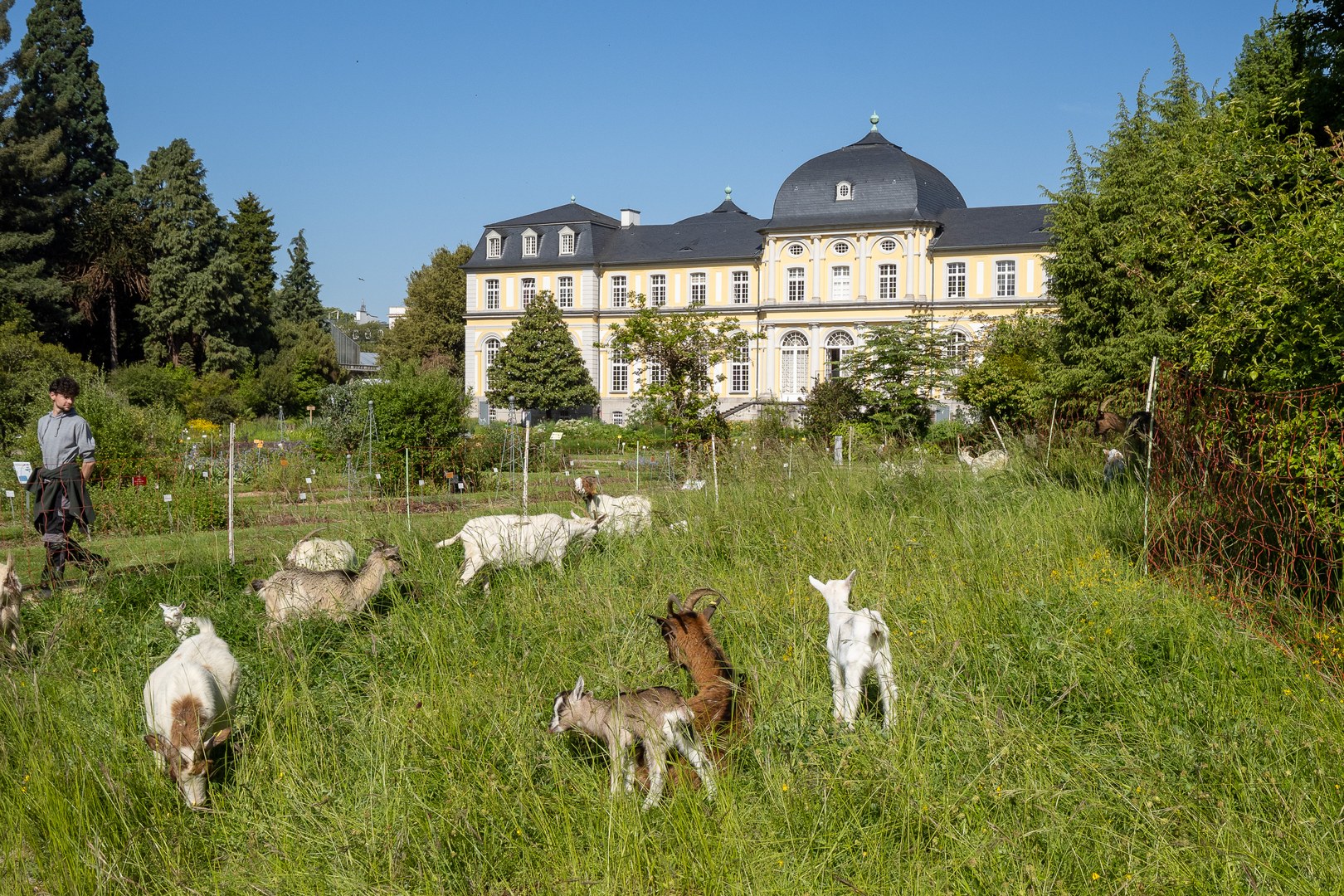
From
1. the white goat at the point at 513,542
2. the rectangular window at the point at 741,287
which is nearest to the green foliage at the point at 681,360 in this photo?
the white goat at the point at 513,542

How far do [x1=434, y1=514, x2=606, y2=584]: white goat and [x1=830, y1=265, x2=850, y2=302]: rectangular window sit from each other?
41230 millimetres

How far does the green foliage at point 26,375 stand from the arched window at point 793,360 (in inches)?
1155

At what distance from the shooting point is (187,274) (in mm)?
38969

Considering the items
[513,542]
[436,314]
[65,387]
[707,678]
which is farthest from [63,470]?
[436,314]

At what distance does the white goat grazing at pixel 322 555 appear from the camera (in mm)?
6484

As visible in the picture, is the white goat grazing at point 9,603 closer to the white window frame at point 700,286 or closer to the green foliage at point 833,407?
the green foliage at point 833,407

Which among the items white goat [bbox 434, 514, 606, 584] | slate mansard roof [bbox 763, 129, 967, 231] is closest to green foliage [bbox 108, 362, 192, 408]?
white goat [bbox 434, 514, 606, 584]

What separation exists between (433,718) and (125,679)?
5.97ft

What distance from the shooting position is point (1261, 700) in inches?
150

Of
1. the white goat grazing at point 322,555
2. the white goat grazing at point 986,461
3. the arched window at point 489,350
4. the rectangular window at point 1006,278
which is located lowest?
the white goat grazing at point 322,555

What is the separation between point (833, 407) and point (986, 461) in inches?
403

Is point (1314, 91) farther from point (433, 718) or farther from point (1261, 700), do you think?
point (433, 718)

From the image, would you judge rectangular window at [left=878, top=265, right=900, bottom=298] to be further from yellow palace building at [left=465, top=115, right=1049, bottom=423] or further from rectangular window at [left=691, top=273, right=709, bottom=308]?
rectangular window at [left=691, top=273, right=709, bottom=308]

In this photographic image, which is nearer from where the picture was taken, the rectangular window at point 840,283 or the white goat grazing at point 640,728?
the white goat grazing at point 640,728
